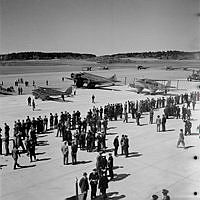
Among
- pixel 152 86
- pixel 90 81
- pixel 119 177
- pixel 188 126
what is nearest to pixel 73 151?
pixel 119 177

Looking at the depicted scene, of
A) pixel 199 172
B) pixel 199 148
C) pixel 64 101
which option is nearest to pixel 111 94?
pixel 64 101

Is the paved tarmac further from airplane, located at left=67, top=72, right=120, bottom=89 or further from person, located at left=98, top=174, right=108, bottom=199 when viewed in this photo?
airplane, located at left=67, top=72, right=120, bottom=89

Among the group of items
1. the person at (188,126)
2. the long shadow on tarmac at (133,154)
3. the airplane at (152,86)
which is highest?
the airplane at (152,86)

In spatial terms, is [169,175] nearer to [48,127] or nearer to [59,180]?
[59,180]

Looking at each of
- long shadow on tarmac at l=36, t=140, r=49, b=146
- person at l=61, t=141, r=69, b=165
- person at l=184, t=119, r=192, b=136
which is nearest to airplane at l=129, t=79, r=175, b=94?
person at l=184, t=119, r=192, b=136

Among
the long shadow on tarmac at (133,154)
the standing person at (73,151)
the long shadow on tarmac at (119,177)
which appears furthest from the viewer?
the long shadow on tarmac at (133,154)

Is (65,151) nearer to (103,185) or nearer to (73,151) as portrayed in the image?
(73,151)

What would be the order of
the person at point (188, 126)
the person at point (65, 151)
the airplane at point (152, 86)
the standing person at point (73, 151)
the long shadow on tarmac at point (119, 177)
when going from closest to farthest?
the long shadow on tarmac at point (119, 177) < the person at point (65, 151) < the standing person at point (73, 151) < the person at point (188, 126) < the airplane at point (152, 86)

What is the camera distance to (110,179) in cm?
1495

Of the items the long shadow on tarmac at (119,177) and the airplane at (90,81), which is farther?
the airplane at (90,81)

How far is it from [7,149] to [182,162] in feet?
33.1

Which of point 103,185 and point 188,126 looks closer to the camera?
point 103,185

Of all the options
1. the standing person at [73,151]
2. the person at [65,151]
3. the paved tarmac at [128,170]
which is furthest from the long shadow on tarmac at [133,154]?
the person at [65,151]

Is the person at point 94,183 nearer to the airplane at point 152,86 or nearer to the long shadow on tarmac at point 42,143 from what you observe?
the long shadow on tarmac at point 42,143
